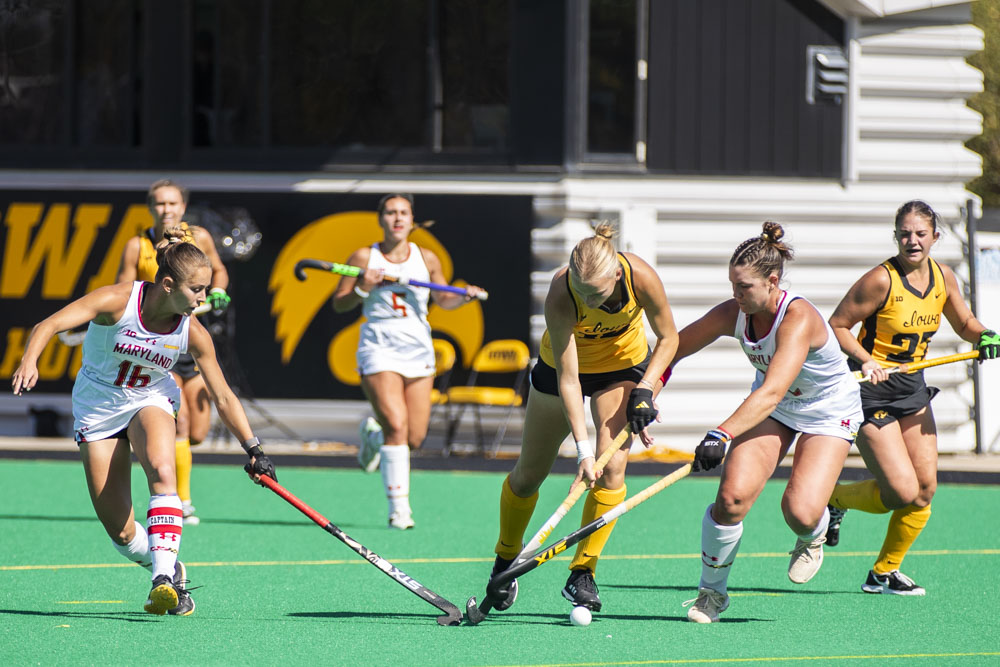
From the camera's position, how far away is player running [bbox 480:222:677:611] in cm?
536

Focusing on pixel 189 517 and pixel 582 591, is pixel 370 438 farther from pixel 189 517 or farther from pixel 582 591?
pixel 582 591

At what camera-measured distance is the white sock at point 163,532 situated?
17.5ft

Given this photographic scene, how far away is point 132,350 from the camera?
5457 millimetres

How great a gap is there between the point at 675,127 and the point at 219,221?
13.7 ft

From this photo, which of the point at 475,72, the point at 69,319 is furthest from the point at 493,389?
the point at 69,319

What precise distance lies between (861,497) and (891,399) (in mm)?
514

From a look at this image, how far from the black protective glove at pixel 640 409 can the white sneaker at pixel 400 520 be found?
9.65 ft

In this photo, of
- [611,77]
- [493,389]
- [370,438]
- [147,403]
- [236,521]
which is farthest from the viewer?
[611,77]

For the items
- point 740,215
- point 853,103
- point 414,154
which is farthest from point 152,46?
point 853,103

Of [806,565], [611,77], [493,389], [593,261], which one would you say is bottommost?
[493,389]

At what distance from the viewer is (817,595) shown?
6.14 metres

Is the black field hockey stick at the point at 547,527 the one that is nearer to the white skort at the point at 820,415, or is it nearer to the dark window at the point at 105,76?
the white skort at the point at 820,415

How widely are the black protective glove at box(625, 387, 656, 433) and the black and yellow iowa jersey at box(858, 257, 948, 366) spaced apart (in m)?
1.63

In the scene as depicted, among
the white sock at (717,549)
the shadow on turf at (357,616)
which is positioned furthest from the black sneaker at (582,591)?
the shadow on turf at (357,616)
